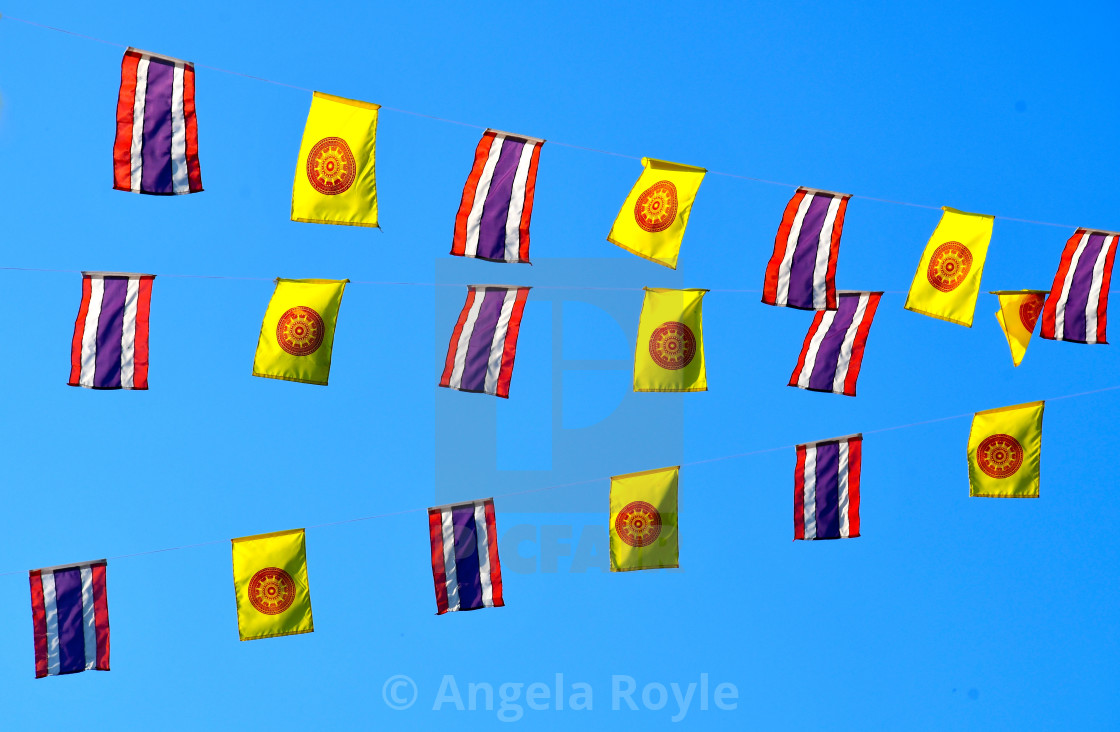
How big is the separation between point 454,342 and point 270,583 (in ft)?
19.6

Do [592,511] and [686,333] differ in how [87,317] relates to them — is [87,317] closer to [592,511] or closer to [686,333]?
[686,333]

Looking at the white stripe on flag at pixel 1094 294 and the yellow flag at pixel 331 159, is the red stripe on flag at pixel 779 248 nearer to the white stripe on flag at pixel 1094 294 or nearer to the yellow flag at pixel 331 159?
the white stripe on flag at pixel 1094 294

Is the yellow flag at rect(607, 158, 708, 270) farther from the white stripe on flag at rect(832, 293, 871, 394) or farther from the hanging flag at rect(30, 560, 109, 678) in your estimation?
the hanging flag at rect(30, 560, 109, 678)

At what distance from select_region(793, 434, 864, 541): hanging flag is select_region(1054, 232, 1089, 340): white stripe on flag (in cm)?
454

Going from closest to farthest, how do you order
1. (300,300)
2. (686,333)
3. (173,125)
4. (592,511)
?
(173,125) → (300,300) → (686,333) → (592,511)

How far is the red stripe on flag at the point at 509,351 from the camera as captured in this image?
2197cm

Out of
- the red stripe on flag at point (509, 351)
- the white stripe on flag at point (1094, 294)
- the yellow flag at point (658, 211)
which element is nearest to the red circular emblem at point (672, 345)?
the yellow flag at point (658, 211)

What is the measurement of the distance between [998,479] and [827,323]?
4.98 m

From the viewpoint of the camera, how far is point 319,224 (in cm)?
2061

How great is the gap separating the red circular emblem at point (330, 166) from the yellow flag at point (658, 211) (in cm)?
547

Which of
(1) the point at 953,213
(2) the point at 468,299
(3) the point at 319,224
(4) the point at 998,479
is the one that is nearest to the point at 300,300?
(3) the point at 319,224

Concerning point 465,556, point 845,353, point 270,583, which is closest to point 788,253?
point 845,353

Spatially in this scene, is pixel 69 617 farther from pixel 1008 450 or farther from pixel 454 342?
pixel 1008 450

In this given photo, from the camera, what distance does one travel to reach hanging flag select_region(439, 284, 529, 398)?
21969mm
